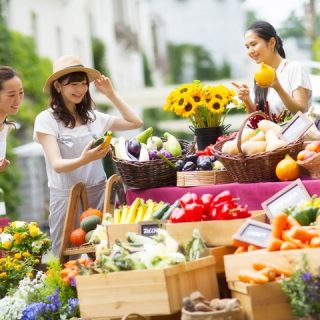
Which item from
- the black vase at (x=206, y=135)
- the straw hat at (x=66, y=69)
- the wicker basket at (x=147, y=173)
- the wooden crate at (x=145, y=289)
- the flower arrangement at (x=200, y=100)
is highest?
the straw hat at (x=66, y=69)

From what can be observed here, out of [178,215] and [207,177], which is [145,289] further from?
[207,177]

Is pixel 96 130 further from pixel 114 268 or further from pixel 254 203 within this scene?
pixel 114 268

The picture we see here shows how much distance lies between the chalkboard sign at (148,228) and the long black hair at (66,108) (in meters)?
1.32

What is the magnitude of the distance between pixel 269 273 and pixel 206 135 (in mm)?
2095

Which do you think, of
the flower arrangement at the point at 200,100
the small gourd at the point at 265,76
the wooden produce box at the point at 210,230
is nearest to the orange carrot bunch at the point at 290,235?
the wooden produce box at the point at 210,230

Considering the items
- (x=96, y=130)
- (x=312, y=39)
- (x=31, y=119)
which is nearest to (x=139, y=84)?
(x=312, y=39)

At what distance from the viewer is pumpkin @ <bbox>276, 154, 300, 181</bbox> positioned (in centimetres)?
541

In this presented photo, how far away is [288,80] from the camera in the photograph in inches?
248

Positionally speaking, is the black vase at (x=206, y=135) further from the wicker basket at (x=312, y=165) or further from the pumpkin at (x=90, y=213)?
the wicker basket at (x=312, y=165)

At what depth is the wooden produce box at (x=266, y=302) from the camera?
4.45 m

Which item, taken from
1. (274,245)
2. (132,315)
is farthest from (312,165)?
(132,315)

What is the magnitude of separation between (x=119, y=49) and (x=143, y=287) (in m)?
38.7

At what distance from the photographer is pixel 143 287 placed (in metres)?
4.62

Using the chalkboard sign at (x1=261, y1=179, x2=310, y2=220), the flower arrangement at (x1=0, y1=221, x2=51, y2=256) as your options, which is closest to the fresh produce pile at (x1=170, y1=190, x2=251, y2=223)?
the chalkboard sign at (x1=261, y1=179, x2=310, y2=220)
